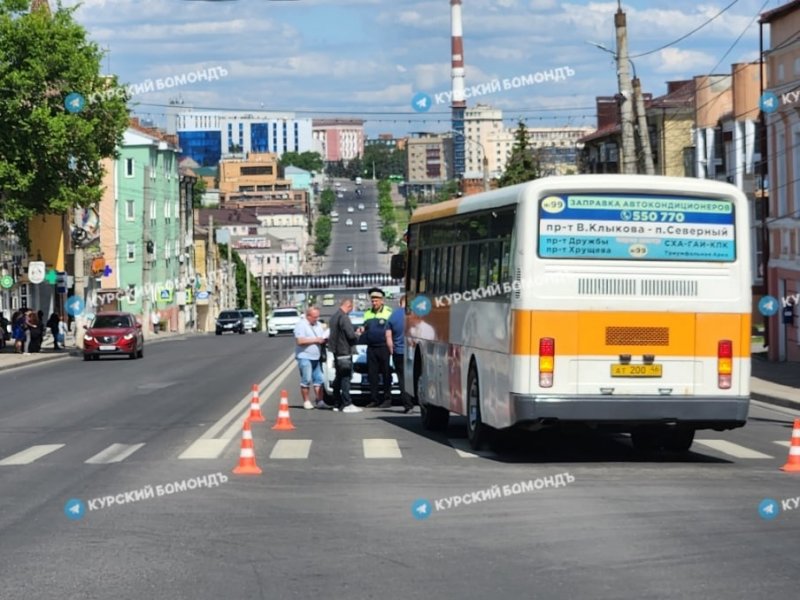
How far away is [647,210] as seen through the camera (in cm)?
1677

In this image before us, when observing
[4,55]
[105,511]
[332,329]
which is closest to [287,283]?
[4,55]

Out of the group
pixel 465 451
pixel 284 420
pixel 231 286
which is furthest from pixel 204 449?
pixel 231 286

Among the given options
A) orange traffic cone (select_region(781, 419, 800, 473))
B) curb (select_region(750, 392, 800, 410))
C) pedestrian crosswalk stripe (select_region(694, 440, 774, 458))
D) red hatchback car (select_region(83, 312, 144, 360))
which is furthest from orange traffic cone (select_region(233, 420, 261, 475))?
red hatchback car (select_region(83, 312, 144, 360))

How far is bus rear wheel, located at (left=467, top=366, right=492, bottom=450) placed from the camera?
18203mm

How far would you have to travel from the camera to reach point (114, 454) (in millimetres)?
18109

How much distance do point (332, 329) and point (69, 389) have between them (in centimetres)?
1006

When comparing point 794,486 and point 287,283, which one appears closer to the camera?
point 794,486

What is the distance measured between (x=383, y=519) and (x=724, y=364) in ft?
18.7

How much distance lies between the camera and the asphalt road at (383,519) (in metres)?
9.49

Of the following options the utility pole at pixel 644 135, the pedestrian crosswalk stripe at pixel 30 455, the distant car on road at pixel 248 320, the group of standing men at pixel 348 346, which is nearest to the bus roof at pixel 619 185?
the pedestrian crosswalk stripe at pixel 30 455

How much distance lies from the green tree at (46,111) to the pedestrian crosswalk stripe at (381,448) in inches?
1381

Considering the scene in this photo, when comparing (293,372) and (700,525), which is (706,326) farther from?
(293,372)

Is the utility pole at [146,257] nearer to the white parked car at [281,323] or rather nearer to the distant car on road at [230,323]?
the distant car on road at [230,323]

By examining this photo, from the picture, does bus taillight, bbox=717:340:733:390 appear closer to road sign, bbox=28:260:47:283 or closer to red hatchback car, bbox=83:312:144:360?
red hatchback car, bbox=83:312:144:360
